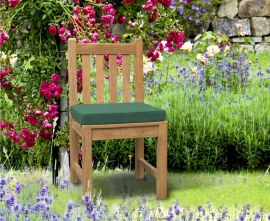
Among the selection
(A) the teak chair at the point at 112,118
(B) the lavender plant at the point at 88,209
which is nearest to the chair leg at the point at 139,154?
(A) the teak chair at the point at 112,118

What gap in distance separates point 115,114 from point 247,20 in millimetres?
7458

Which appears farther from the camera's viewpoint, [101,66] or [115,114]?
[101,66]

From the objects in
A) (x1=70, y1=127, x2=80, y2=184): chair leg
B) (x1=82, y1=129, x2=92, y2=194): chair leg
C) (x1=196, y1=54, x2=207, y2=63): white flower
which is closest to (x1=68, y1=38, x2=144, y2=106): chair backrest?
(x1=70, y1=127, x2=80, y2=184): chair leg

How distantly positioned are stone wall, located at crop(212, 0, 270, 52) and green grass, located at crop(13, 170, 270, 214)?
642cm

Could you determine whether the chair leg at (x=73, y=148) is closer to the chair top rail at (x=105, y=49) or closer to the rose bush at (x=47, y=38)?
the rose bush at (x=47, y=38)

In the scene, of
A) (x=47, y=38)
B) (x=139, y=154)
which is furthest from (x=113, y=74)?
(x=139, y=154)

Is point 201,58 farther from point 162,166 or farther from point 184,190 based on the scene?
point 162,166

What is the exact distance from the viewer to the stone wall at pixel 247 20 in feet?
35.2

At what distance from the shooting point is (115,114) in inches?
148

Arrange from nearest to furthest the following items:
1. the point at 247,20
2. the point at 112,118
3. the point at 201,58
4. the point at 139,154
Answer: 1. the point at 112,118
2. the point at 139,154
3. the point at 201,58
4. the point at 247,20

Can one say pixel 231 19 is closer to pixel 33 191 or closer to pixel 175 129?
pixel 175 129

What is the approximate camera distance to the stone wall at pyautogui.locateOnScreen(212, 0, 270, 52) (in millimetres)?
10719

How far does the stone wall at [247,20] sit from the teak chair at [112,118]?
6.65 meters

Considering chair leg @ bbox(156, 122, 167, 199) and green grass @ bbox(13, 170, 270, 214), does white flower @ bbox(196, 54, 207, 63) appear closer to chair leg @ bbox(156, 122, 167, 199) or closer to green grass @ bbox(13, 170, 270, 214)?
green grass @ bbox(13, 170, 270, 214)
